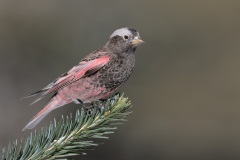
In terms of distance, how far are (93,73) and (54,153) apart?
1.67 m

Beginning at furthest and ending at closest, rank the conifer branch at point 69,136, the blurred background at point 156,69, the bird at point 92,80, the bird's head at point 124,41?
the blurred background at point 156,69 < the bird's head at point 124,41 < the bird at point 92,80 < the conifer branch at point 69,136

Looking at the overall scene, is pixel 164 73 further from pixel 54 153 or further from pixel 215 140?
pixel 54 153

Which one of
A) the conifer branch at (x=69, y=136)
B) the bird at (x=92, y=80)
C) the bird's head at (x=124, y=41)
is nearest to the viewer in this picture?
the conifer branch at (x=69, y=136)

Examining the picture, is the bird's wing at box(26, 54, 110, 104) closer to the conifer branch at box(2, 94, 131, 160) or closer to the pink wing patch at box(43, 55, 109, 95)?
the pink wing patch at box(43, 55, 109, 95)

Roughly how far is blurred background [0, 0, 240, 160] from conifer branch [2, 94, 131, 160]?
24.2 feet

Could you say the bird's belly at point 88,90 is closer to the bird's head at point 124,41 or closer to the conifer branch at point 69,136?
the bird's head at point 124,41

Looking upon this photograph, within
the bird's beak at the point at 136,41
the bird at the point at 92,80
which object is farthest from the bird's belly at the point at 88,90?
the bird's beak at the point at 136,41

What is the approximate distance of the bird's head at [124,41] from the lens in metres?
4.39

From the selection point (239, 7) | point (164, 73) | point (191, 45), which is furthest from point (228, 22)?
point (164, 73)

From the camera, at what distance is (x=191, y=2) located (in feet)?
45.7

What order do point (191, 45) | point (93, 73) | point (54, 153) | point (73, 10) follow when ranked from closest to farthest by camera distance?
point (54, 153) → point (93, 73) → point (191, 45) → point (73, 10)

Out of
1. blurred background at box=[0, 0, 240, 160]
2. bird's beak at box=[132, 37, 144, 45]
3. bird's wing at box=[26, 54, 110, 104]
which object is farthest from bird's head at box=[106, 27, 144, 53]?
blurred background at box=[0, 0, 240, 160]

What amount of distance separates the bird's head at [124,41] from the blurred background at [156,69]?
5.72 m

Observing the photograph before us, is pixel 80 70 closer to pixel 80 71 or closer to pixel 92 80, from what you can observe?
pixel 80 71
